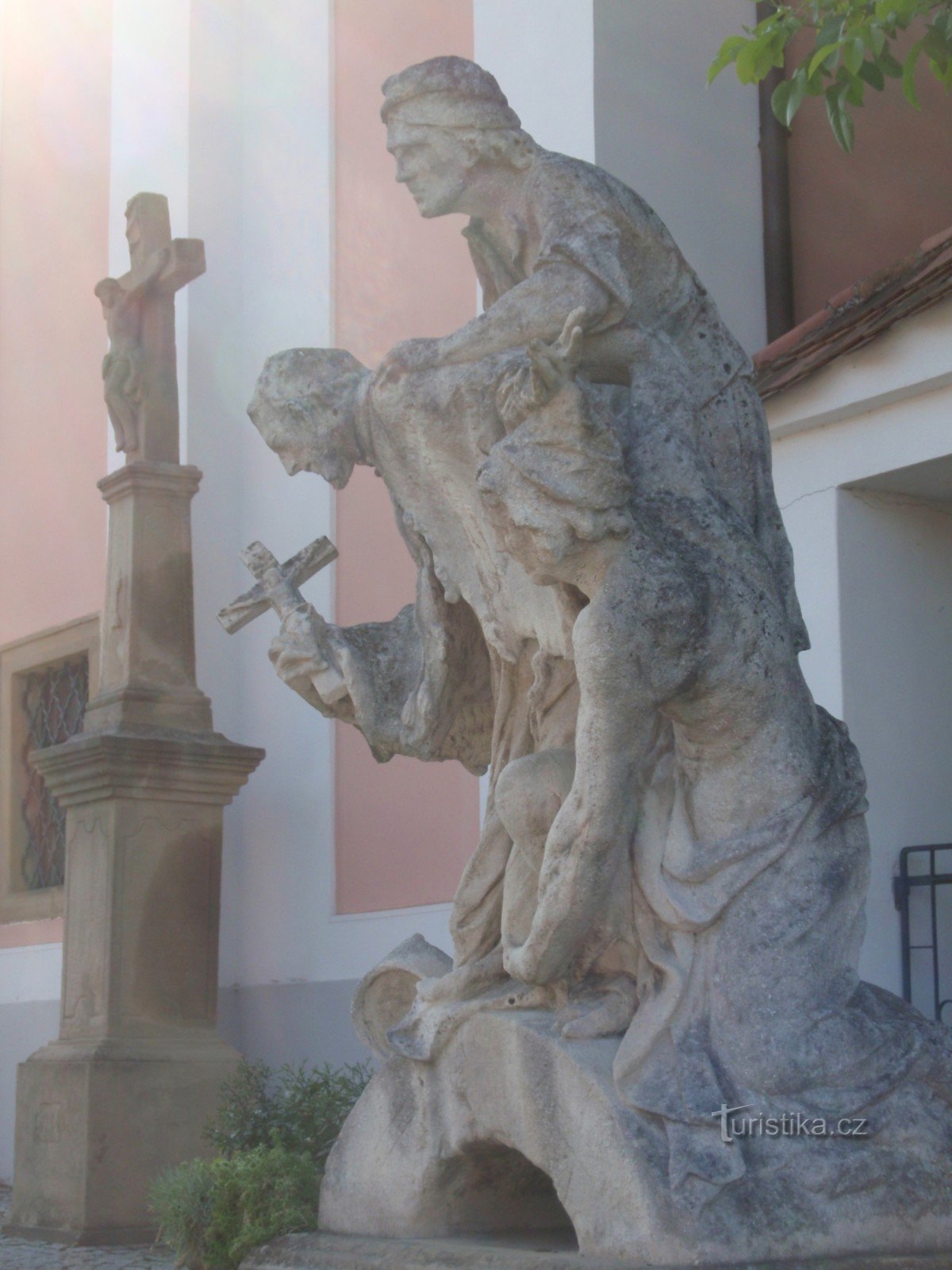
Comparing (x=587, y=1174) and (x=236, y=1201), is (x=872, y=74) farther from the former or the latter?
(x=236, y=1201)

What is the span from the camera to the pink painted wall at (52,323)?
10508 millimetres

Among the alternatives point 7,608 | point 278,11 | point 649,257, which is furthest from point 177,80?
point 649,257

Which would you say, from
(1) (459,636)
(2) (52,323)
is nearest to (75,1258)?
(1) (459,636)

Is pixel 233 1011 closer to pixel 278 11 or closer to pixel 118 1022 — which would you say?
pixel 118 1022

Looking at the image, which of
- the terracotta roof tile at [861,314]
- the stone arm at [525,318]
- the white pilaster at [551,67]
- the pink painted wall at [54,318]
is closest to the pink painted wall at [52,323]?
the pink painted wall at [54,318]

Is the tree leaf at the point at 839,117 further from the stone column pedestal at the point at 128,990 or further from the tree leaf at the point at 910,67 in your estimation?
the stone column pedestal at the point at 128,990

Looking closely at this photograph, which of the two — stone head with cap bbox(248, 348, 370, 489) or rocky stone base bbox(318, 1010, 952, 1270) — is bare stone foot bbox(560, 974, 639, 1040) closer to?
rocky stone base bbox(318, 1010, 952, 1270)

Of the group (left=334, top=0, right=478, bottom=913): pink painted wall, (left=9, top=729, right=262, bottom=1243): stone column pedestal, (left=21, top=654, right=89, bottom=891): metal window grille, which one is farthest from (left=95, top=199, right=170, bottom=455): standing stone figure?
(left=21, top=654, right=89, bottom=891): metal window grille

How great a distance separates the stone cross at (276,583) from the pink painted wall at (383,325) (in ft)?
11.8

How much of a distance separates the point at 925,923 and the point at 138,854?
2977 mm

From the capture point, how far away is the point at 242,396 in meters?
9.37

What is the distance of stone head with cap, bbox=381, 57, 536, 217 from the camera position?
3459 millimetres

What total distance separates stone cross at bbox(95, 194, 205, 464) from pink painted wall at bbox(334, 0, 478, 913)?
0.87m

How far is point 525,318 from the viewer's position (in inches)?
129
